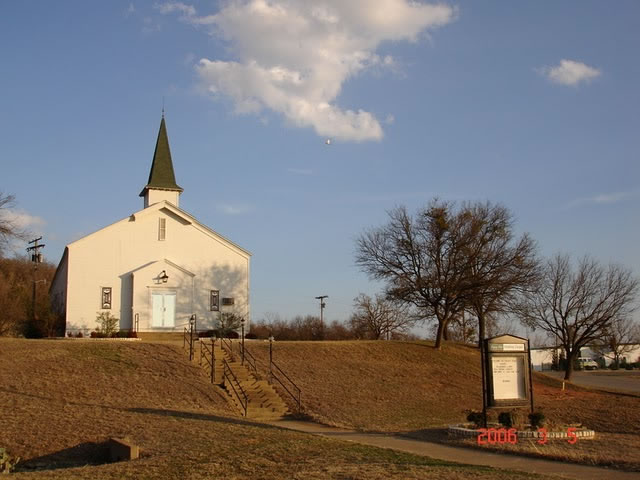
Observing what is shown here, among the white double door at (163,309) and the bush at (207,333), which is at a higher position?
the white double door at (163,309)

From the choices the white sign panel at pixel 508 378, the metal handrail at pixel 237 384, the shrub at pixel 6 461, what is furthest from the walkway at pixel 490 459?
the shrub at pixel 6 461

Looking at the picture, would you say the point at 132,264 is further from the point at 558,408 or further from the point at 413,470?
the point at 413,470

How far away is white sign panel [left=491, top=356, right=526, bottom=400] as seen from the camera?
1850 centimetres

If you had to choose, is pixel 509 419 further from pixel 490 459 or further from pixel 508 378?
pixel 490 459

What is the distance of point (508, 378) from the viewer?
61.4 feet

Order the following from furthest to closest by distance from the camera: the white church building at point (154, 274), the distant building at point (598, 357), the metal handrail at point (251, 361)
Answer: the distant building at point (598, 357) → the white church building at point (154, 274) → the metal handrail at point (251, 361)

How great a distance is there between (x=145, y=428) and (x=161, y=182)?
97.7 ft

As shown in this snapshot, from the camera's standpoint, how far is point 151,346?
29.4 m

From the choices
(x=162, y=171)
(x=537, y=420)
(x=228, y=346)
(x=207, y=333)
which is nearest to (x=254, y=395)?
(x=228, y=346)

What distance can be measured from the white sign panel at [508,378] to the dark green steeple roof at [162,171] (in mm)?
30218

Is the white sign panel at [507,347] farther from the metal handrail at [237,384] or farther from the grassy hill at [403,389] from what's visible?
the metal handrail at [237,384]

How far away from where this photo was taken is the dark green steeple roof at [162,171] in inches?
1741

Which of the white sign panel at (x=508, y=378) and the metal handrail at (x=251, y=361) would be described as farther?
the metal handrail at (x=251, y=361)

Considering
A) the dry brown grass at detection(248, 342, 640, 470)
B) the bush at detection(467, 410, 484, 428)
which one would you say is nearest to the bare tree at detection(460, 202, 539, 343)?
the dry brown grass at detection(248, 342, 640, 470)
